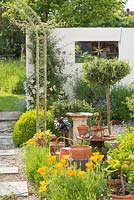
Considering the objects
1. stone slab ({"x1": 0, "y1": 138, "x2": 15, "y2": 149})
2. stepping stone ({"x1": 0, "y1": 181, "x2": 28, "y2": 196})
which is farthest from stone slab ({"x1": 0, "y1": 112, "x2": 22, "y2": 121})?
stepping stone ({"x1": 0, "y1": 181, "x2": 28, "y2": 196})

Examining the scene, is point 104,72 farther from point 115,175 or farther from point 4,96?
point 4,96

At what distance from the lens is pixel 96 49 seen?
12414 millimetres

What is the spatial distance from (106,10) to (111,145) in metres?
10.4

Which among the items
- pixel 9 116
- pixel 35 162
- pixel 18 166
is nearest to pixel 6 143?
pixel 9 116

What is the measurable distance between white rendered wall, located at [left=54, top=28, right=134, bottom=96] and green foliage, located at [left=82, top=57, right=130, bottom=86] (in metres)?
2.25

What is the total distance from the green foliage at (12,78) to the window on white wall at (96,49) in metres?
4.18

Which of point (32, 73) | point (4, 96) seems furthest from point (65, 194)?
point (4, 96)

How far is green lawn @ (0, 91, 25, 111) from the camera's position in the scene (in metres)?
13.0

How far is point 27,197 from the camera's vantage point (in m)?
5.82

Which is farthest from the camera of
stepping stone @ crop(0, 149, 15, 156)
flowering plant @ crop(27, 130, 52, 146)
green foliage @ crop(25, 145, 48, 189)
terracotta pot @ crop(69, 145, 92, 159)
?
stepping stone @ crop(0, 149, 15, 156)

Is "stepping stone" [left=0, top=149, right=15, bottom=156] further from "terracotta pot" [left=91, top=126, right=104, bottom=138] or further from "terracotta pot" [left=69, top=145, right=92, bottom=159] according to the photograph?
"terracotta pot" [left=69, top=145, right=92, bottom=159]

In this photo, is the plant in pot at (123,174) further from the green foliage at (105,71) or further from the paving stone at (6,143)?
the paving stone at (6,143)

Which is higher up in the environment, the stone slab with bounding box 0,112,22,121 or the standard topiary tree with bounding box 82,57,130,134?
the standard topiary tree with bounding box 82,57,130,134

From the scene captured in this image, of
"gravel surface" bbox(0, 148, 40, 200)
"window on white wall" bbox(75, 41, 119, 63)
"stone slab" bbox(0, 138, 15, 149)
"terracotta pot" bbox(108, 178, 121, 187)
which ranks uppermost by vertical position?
"window on white wall" bbox(75, 41, 119, 63)
